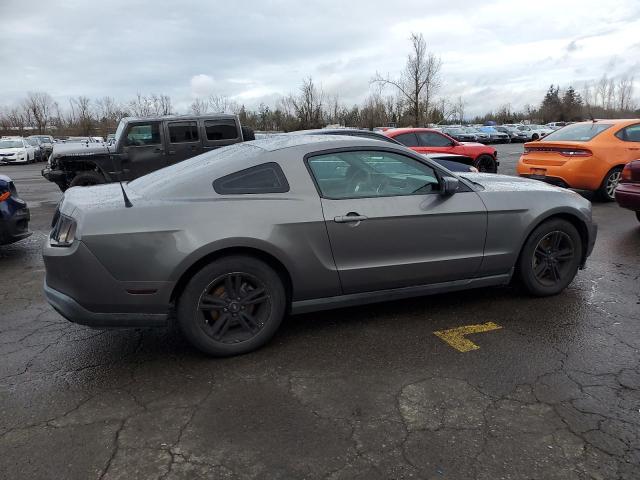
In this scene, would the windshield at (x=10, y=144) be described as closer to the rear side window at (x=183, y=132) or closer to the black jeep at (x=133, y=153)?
the black jeep at (x=133, y=153)

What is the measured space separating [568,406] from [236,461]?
6.20ft

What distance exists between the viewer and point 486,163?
13.6 m

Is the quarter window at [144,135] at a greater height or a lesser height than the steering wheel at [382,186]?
greater

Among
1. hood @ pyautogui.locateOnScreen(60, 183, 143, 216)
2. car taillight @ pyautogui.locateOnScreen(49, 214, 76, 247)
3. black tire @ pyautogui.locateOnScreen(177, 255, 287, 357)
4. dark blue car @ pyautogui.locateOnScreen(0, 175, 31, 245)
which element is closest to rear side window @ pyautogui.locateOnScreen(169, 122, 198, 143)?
dark blue car @ pyautogui.locateOnScreen(0, 175, 31, 245)

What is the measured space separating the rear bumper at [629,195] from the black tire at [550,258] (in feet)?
10.4

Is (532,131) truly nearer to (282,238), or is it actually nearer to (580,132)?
(580,132)

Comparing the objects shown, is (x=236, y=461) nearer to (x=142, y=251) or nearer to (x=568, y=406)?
(x=142, y=251)

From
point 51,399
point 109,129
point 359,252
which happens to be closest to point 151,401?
point 51,399

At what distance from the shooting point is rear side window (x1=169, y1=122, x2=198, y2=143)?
10602 millimetres

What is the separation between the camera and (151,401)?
304cm

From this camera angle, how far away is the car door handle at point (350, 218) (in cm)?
373

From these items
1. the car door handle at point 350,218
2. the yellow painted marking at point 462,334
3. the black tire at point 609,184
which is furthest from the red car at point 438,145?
Answer: the car door handle at point 350,218

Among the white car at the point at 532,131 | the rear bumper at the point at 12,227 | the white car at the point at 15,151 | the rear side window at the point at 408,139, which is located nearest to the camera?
the rear bumper at the point at 12,227

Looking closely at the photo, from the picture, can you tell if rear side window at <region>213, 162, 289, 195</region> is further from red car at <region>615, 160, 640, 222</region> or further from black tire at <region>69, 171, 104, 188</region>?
black tire at <region>69, 171, 104, 188</region>
